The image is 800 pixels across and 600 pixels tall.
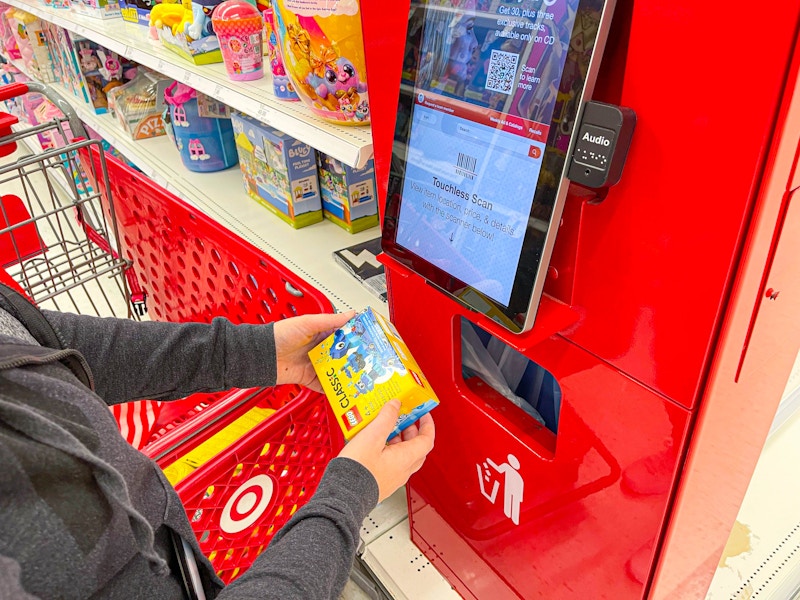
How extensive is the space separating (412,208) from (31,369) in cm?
44

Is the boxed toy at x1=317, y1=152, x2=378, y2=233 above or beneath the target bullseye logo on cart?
above

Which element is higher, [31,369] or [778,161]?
[778,161]

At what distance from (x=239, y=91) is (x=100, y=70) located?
1.69 metres

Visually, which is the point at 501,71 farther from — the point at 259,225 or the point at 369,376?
the point at 259,225

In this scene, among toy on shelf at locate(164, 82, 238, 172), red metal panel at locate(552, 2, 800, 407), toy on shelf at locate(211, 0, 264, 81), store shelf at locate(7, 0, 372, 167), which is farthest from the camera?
toy on shelf at locate(164, 82, 238, 172)

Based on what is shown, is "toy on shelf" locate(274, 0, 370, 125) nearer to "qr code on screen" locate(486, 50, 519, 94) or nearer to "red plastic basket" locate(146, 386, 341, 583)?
"qr code on screen" locate(486, 50, 519, 94)

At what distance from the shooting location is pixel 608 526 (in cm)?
73

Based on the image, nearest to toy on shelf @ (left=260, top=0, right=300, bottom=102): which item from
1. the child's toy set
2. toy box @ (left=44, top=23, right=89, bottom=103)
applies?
toy box @ (left=44, top=23, right=89, bottom=103)

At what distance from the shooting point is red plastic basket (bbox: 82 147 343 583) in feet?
2.93

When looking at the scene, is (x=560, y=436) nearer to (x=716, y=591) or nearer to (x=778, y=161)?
(x=778, y=161)

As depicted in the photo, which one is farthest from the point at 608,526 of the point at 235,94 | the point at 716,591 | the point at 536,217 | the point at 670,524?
the point at 235,94

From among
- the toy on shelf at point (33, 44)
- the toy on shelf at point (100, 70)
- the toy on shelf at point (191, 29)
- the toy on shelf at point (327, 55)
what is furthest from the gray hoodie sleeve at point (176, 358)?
the toy on shelf at point (33, 44)

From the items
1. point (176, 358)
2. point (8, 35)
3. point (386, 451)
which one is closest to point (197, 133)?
point (176, 358)

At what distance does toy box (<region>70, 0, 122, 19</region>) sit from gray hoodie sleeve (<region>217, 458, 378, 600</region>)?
219 cm
